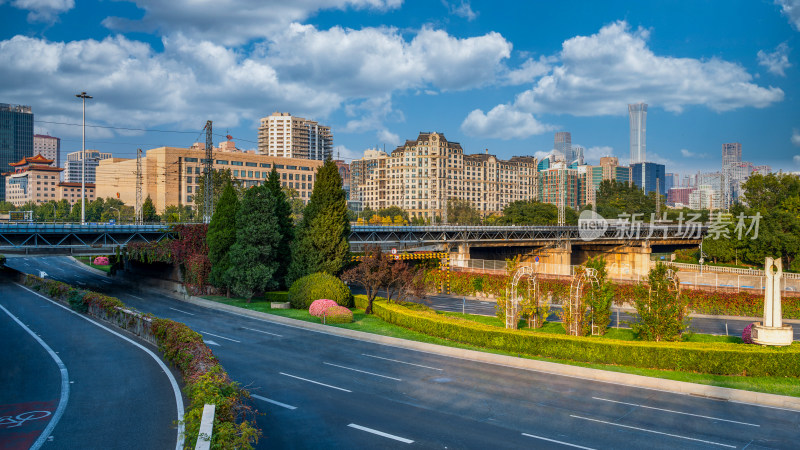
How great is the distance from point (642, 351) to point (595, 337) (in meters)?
3.22

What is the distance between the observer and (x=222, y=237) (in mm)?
49531

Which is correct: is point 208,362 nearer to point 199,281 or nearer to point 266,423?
point 266,423

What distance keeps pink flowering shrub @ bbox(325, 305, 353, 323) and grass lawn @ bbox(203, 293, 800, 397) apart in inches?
17.7

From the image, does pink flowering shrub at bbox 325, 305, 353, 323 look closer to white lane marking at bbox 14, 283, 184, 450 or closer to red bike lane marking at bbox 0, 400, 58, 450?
white lane marking at bbox 14, 283, 184, 450

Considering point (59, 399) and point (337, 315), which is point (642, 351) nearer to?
point (337, 315)

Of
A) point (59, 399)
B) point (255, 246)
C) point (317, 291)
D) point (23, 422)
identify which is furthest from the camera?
point (255, 246)

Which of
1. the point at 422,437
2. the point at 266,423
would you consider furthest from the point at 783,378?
the point at 266,423

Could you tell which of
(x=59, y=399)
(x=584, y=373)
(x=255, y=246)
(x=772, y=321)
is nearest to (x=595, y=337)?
(x=584, y=373)

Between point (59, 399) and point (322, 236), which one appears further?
point (322, 236)

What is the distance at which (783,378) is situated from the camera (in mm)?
23047

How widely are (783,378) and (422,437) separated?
1757 cm

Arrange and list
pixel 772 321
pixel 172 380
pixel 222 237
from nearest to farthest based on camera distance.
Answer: pixel 172 380
pixel 772 321
pixel 222 237

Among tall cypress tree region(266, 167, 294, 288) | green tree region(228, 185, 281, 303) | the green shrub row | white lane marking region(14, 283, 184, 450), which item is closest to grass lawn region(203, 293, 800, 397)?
green tree region(228, 185, 281, 303)

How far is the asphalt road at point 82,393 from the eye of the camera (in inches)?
576
